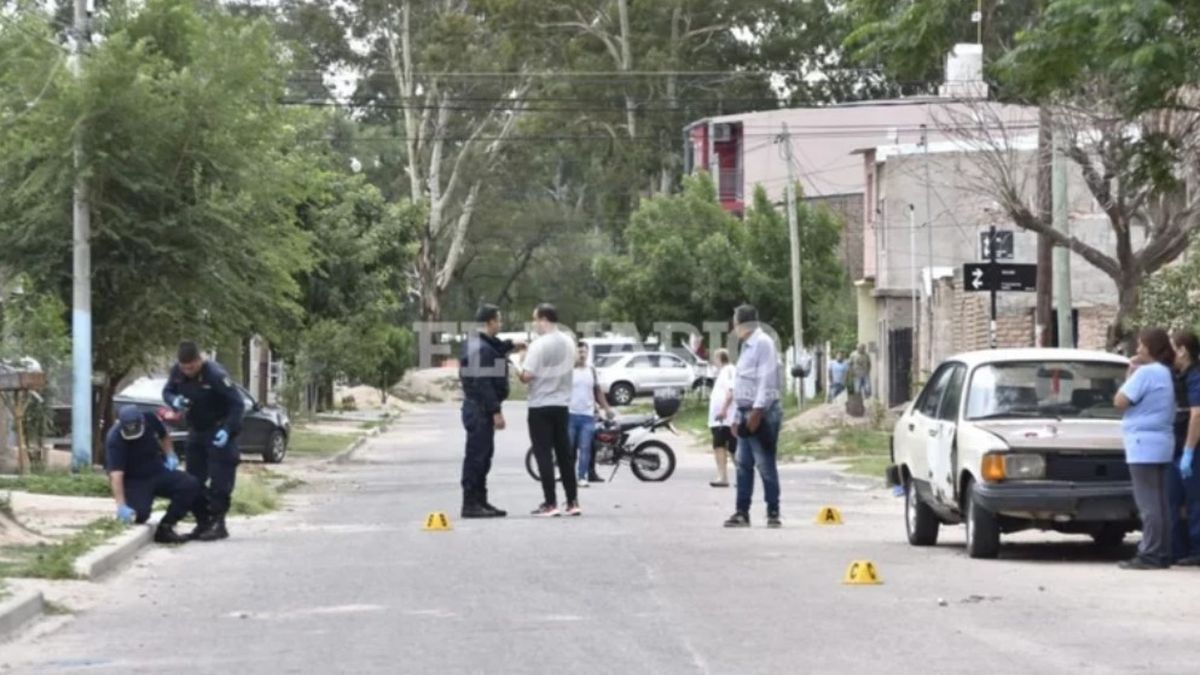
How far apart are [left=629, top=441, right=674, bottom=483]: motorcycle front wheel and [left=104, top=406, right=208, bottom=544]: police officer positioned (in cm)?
1111

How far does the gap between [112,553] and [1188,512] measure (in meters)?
8.09

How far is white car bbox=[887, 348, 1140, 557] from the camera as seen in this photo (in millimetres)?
16172

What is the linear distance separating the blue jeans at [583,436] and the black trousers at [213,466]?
30.3ft

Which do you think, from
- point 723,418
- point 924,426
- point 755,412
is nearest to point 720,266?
point 723,418

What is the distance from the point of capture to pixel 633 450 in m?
30.1

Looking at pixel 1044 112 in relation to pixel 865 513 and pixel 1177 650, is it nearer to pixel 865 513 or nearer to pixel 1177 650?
pixel 865 513

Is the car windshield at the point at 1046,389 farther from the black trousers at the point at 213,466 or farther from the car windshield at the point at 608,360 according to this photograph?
the car windshield at the point at 608,360

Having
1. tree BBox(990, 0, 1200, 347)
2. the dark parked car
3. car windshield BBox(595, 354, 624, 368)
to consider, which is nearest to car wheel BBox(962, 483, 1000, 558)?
tree BBox(990, 0, 1200, 347)

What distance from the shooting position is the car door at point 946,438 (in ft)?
55.9

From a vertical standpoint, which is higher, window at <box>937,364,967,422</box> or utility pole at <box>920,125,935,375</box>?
utility pole at <box>920,125,935,375</box>

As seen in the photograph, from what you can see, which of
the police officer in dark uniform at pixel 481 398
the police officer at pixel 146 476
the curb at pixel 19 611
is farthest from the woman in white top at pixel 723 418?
the curb at pixel 19 611

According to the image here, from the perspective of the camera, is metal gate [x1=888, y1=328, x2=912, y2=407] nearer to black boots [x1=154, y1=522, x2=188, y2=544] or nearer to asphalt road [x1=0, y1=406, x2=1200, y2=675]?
asphalt road [x1=0, y1=406, x2=1200, y2=675]

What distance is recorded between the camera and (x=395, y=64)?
6975cm

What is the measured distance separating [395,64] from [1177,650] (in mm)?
59777
